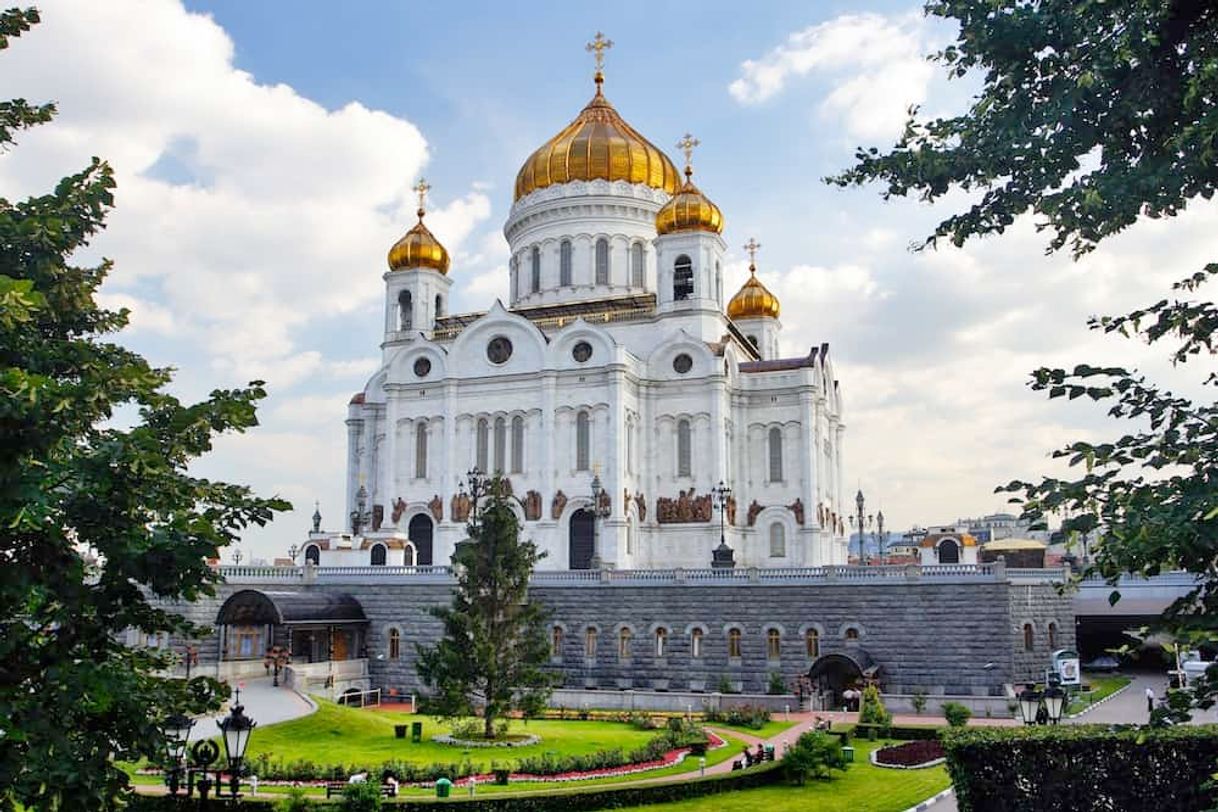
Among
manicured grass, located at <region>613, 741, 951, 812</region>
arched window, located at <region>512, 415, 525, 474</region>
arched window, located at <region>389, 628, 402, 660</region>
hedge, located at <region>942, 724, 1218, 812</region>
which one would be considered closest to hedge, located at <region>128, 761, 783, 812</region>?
manicured grass, located at <region>613, 741, 951, 812</region>

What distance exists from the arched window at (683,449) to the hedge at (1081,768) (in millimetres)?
34684

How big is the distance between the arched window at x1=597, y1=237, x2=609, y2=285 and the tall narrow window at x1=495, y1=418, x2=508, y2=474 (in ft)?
34.2

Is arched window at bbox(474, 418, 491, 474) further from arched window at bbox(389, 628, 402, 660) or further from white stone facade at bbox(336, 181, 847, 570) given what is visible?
arched window at bbox(389, 628, 402, 660)

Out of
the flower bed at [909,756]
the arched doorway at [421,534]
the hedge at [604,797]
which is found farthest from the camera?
the arched doorway at [421,534]

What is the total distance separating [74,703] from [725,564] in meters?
31.3

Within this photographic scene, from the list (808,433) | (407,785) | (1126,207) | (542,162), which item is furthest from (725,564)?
(1126,207)

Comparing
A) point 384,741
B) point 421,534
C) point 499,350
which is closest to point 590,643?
point 384,741

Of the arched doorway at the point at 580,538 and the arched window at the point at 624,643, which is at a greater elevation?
the arched doorway at the point at 580,538

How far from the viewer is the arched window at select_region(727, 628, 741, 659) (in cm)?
3581

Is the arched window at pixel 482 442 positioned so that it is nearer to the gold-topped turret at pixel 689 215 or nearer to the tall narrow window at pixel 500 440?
the tall narrow window at pixel 500 440

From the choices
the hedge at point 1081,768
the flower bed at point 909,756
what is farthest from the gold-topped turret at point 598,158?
the hedge at point 1081,768

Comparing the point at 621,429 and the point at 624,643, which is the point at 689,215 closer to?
the point at 621,429

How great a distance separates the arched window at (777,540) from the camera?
50.1 meters

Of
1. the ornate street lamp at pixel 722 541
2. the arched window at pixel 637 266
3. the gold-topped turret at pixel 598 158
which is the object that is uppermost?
the gold-topped turret at pixel 598 158
